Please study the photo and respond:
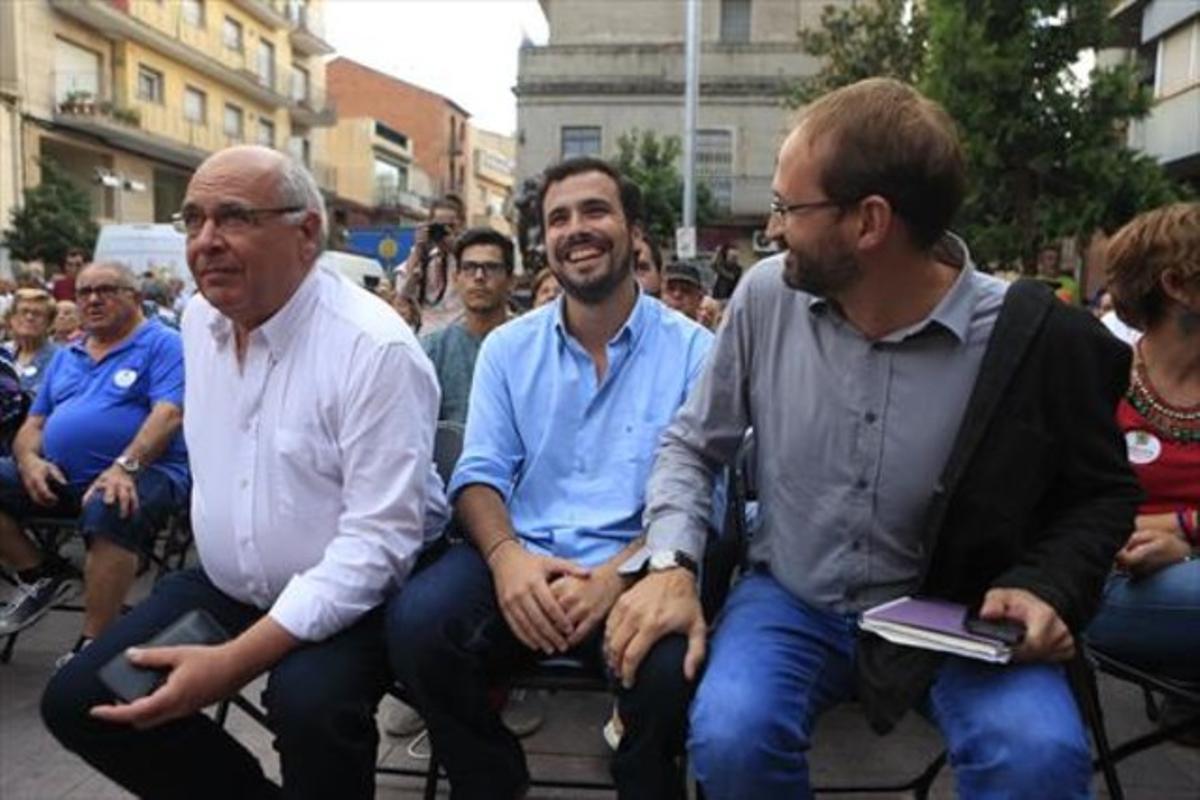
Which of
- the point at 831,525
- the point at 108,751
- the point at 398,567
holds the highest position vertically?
the point at 831,525

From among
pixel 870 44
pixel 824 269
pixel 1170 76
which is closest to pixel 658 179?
pixel 870 44

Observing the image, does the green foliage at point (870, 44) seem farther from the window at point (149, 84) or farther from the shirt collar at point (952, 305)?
the window at point (149, 84)

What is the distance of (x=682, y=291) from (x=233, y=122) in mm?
35238

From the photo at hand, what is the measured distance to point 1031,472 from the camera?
1.90m

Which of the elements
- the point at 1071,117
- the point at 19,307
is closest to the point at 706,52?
the point at 1071,117

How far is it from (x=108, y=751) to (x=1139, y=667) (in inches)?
90.5

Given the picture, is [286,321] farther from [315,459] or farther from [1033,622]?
[1033,622]

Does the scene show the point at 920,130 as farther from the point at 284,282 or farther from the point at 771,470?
the point at 284,282

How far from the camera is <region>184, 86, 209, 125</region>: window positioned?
3459 cm

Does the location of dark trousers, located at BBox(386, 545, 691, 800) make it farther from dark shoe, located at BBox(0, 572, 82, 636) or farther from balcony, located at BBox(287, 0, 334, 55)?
balcony, located at BBox(287, 0, 334, 55)

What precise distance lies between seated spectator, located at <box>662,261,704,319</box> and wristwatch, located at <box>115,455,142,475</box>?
3.47 m

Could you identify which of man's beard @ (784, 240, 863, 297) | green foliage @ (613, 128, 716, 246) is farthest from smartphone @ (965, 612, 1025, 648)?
green foliage @ (613, 128, 716, 246)

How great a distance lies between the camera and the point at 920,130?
1911mm

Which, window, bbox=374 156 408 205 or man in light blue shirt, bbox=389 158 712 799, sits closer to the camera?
man in light blue shirt, bbox=389 158 712 799
